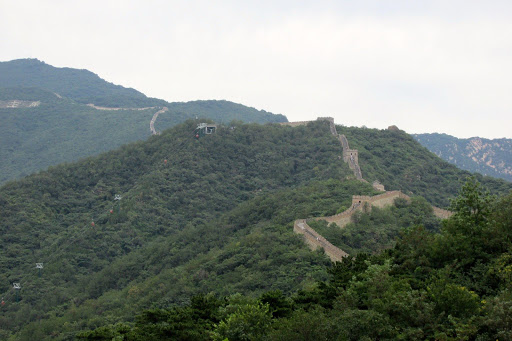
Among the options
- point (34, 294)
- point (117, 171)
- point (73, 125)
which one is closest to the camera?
point (34, 294)

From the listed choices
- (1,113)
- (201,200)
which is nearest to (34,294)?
(201,200)

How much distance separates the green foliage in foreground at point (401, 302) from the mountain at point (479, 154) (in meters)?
78.3

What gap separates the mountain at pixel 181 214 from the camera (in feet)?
131

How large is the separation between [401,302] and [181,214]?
4266 cm

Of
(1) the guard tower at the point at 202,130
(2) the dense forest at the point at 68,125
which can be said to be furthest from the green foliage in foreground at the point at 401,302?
(2) the dense forest at the point at 68,125

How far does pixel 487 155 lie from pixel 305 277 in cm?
8146

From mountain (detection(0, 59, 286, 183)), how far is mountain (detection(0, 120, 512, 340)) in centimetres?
3550

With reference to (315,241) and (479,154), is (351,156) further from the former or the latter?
(479,154)

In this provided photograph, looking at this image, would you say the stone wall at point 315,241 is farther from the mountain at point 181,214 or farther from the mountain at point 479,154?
the mountain at point 479,154

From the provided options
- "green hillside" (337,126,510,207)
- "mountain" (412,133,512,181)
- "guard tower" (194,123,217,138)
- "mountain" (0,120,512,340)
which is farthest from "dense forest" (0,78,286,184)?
"green hillside" (337,126,510,207)

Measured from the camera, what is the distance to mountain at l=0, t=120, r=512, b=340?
40.0m

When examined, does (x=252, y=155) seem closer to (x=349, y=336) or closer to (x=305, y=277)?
(x=305, y=277)

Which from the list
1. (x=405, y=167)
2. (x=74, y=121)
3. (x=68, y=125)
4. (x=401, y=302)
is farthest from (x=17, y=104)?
(x=401, y=302)

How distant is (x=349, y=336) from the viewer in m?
A: 20.0
